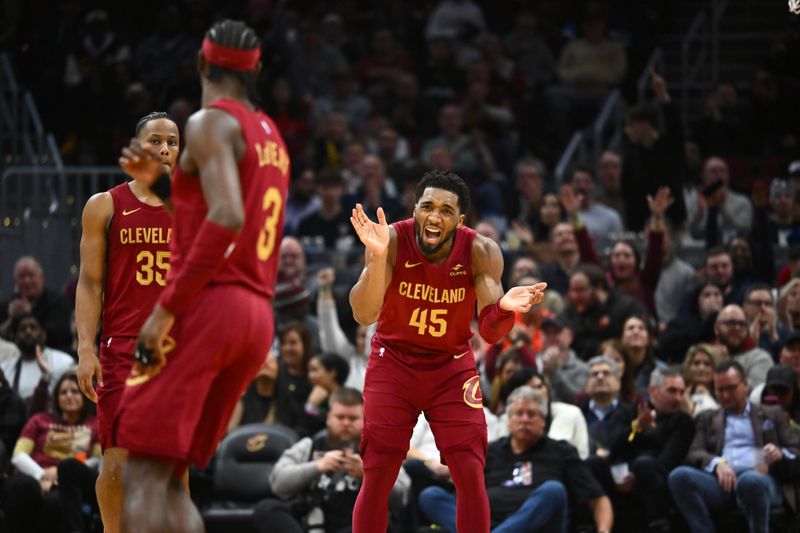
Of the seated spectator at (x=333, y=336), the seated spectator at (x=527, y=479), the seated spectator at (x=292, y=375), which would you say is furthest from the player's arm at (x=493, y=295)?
the seated spectator at (x=333, y=336)

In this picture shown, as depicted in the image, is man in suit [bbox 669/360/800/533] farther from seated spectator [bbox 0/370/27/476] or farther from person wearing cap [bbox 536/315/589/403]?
seated spectator [bbox 0/370/27/476]

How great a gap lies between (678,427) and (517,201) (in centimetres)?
522

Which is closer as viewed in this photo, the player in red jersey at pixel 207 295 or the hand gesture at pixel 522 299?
the player in red jersey at pixel 207 295

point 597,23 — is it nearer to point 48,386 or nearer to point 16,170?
point 16,170

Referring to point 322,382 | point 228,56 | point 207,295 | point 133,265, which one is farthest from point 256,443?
point 228,56

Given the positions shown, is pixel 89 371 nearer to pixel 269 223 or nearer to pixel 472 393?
pixel 269 223

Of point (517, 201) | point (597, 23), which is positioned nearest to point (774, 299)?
point (517, 201)

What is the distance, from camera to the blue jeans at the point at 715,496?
10656 mm

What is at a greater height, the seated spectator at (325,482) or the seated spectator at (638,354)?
the seated spectator at (638,354)

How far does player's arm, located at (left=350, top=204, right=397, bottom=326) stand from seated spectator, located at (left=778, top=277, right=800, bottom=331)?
5744 millimetres

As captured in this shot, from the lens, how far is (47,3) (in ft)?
62.8

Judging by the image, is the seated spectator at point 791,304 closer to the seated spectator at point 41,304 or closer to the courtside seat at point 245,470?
the courtside seat at point 245,470

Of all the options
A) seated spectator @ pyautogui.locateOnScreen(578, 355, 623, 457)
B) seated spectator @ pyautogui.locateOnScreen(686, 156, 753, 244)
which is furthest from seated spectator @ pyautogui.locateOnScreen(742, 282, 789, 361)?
seated spectator @ pyautogui.locateOnScreen(686, 156, 753, 244)

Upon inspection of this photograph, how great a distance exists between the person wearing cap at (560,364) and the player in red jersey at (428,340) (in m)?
4.11
